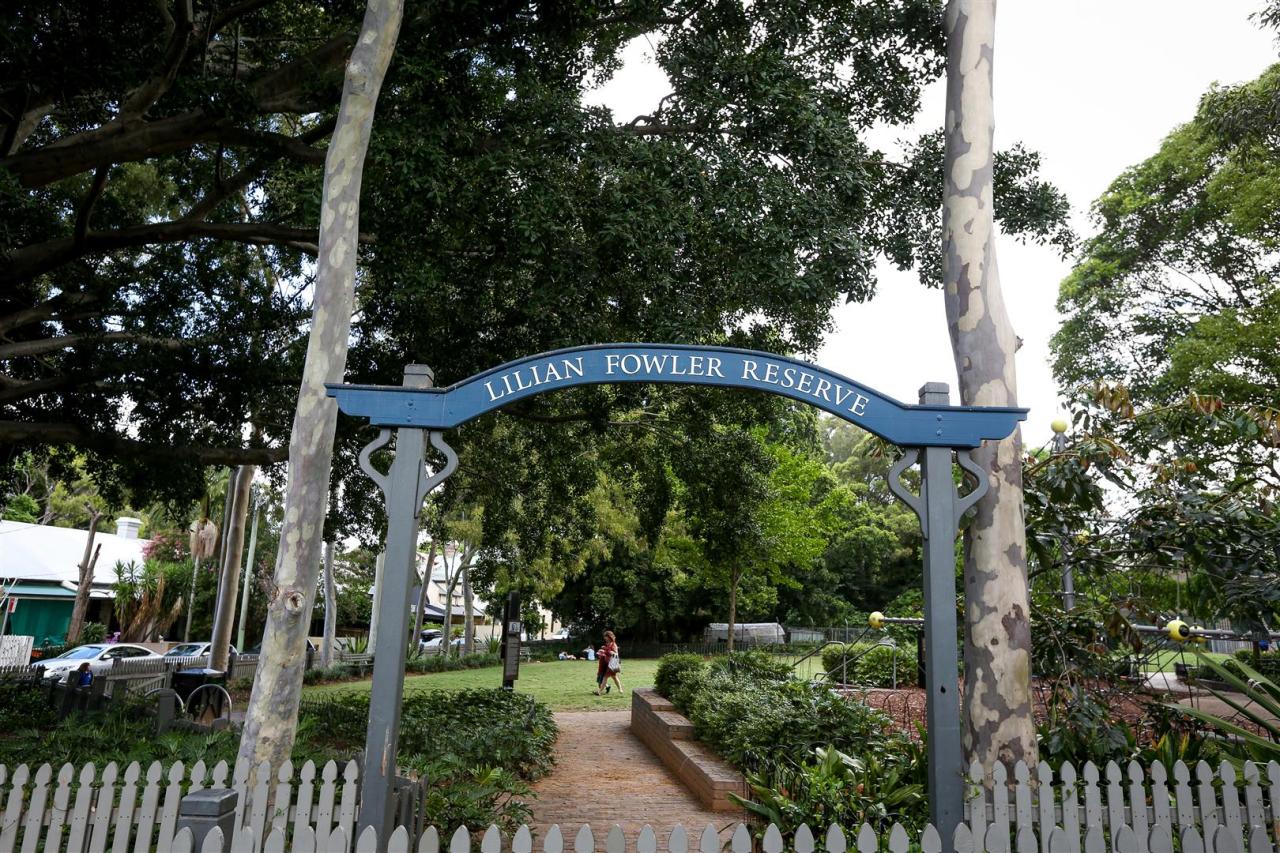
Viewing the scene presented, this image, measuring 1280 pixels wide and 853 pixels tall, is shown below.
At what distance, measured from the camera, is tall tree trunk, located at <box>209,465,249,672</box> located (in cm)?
2169

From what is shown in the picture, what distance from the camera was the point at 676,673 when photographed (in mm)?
15320

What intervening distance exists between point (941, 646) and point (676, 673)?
1078 cm

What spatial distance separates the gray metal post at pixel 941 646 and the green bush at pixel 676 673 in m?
9.24

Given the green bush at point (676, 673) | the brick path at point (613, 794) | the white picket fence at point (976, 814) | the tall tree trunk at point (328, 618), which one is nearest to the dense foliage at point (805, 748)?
the green bush at point (676, 673)

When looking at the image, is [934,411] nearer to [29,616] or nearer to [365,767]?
[365,767]

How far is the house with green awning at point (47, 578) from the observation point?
106 feet

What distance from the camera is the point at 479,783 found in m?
7.54

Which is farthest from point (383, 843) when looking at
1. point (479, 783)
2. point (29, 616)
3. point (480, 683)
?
point (29, 616)

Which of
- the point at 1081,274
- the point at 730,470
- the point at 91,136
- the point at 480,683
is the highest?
the point at 1081,274

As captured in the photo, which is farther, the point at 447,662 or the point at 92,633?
the point at 92,633

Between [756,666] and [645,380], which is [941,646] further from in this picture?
[756,666]

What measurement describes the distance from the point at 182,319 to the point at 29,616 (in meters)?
30.2

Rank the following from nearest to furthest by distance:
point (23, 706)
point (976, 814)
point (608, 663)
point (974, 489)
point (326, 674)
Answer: point (976, 814) < point (974, 489) < point (23, 706) < point (608, 663) < point (326, 674)

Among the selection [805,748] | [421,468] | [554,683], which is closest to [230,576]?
[554,683]
